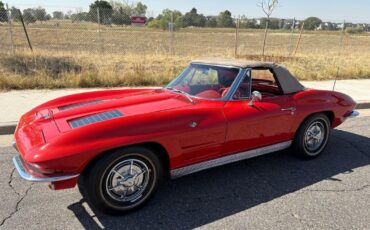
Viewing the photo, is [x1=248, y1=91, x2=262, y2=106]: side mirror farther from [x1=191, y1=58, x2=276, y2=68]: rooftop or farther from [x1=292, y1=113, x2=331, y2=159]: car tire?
[x1=292, y1=113, x2=331, y2=159]: car tire

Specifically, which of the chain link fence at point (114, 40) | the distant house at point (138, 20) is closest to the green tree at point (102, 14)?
the chain link fence at point (114, 40)

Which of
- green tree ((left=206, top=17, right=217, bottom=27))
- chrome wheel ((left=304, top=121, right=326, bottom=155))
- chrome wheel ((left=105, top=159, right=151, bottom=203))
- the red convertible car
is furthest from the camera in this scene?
green tree ((left=206, top=17, right=217, bottom=27))

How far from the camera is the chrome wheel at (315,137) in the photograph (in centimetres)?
445

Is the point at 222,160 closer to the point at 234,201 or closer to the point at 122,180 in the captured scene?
the point at 234,201

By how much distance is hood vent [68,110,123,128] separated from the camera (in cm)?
304

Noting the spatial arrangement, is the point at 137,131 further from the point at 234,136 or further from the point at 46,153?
the point at 234,136

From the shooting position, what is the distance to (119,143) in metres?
2.87

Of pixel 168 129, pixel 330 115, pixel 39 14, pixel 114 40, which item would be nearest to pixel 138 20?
pixel 39 14

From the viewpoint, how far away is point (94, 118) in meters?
3.16

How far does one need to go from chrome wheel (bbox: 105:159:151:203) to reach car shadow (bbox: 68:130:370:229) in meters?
0.18

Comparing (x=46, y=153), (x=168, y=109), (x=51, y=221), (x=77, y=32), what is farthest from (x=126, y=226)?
(x=77, y=32)

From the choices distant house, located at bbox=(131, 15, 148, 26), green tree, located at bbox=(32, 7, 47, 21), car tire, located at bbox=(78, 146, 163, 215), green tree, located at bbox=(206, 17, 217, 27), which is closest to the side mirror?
car tire, located at bbox=(78, 146, 163, 215)

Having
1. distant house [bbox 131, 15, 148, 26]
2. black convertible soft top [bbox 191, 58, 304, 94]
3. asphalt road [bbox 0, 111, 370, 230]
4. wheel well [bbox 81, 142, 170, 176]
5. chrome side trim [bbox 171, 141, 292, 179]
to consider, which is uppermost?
distant house [bbox 131, 15, 148, 26]

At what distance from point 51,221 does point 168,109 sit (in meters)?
1.48
